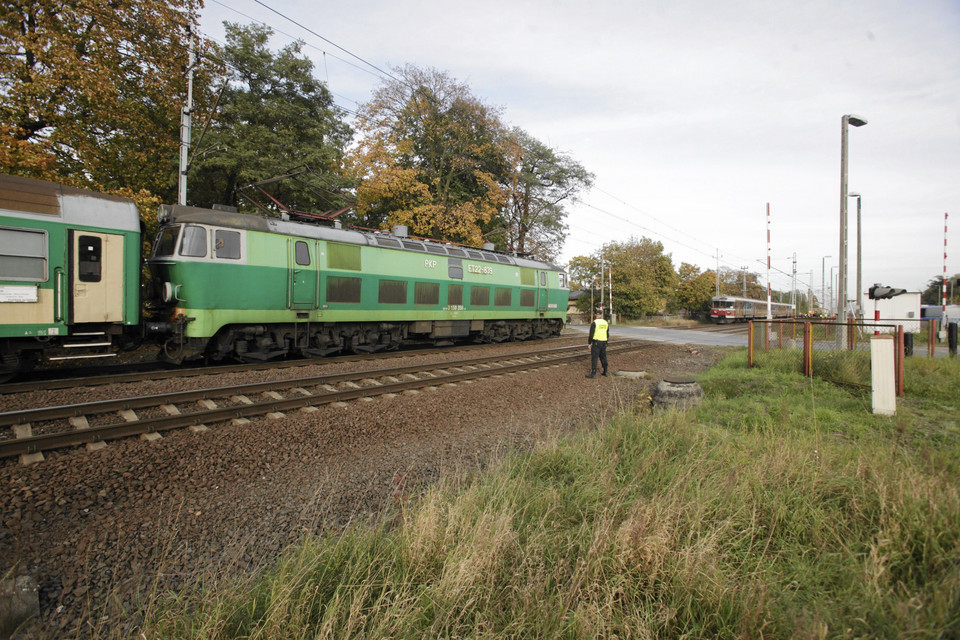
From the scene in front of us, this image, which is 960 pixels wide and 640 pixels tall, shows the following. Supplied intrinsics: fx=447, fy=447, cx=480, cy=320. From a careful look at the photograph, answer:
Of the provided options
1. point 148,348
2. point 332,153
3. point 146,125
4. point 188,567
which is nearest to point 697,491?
point 188,567

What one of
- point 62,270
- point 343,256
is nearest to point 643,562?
point 62,270

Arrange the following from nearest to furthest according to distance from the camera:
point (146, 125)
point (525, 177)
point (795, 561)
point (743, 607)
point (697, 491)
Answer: point (743, 607)
point (795, 561)
point (697, 491)
point (146, 125)
point (525, 177)

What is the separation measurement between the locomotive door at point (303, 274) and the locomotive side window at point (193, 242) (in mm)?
1782

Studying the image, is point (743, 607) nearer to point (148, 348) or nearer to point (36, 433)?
point (36, 433)

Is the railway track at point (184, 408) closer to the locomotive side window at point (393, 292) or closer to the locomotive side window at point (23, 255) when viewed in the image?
the locomotive side window at point (23, 255)

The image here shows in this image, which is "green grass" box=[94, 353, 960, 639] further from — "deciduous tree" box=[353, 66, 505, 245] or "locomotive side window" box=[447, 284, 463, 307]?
"deciduous tree" box=[353, 66, 505, 245]

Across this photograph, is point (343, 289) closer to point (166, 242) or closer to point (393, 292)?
point (393, 292)

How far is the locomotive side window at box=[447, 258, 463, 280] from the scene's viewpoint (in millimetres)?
14797

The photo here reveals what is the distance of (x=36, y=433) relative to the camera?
5281 mm

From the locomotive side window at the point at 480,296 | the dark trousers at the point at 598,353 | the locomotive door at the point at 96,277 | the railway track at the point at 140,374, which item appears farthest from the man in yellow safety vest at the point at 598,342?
the locomotive door at the point at 96,277

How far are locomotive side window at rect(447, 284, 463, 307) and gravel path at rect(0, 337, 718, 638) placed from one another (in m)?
7.59

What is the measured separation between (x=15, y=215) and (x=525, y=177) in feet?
81.5

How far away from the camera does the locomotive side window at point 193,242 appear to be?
923 cm

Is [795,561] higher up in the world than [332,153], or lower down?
lower down
